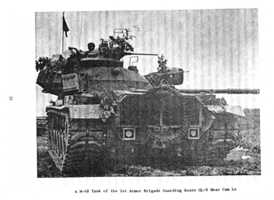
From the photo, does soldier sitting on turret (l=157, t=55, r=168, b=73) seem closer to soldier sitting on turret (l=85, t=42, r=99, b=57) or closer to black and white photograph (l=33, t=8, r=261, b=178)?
black and white photograph (l=33, t=8, r=261, b=178)

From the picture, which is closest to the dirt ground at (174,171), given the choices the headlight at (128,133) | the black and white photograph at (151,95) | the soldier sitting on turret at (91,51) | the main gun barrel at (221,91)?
the black and white photograph at (151,95)

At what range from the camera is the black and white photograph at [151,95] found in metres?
3.10

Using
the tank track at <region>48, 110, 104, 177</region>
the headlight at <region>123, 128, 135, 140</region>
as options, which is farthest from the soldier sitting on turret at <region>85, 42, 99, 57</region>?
the headlight at <region>123, 128, 135, 140</region>

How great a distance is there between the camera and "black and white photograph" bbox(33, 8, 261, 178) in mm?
3104

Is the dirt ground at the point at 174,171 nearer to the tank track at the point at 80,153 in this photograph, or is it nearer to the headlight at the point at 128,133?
the tank track at the point at 80,153

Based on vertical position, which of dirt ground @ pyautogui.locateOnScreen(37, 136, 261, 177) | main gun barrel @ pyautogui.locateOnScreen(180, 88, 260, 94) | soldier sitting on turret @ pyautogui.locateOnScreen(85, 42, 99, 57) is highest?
soldier sitting on turret @ pyautogui.locateOnScreen(85, 42, 99, 57)

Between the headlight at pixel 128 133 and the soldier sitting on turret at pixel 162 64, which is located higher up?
the soldier sitting on turret at pixel 162 64

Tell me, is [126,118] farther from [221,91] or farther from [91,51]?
[221,91]

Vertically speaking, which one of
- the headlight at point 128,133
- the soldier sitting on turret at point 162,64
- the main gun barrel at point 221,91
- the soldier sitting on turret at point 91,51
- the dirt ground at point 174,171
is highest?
the soldier sitting on turret at point 91,51

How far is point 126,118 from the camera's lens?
3.10 meters

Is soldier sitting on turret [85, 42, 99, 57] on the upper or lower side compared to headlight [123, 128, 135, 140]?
upper

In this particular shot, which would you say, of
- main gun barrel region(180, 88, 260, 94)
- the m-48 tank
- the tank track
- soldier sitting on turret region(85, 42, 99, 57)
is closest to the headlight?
the m-48 tank

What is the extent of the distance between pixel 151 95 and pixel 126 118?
22cm
